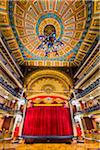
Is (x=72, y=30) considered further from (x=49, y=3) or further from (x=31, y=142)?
(x=31, y=142)

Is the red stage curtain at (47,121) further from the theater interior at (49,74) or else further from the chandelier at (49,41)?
the chandelier at (49,41)

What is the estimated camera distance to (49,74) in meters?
13.5

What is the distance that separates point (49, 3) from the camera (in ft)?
29.2

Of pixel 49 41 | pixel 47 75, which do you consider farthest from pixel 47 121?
pixel 49 41

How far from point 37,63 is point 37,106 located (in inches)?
175

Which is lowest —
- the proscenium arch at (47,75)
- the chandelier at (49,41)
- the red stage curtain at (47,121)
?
the red stage curtain at (47,121)

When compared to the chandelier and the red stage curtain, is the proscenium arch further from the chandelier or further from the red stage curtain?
the red stage curtain

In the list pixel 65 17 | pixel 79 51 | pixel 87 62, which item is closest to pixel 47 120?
pixel 87 62

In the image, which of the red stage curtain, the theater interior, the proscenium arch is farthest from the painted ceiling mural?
the red stage curtain

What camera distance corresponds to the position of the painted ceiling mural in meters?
8.61

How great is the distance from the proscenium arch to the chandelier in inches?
91.3

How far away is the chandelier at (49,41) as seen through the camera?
417 inches

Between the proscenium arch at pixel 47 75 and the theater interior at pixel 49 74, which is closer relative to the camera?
the theater interior at pixel 49 74

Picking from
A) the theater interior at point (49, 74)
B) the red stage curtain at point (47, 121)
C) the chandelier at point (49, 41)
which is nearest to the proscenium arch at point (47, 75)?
the theater interior at point (49, 74)
